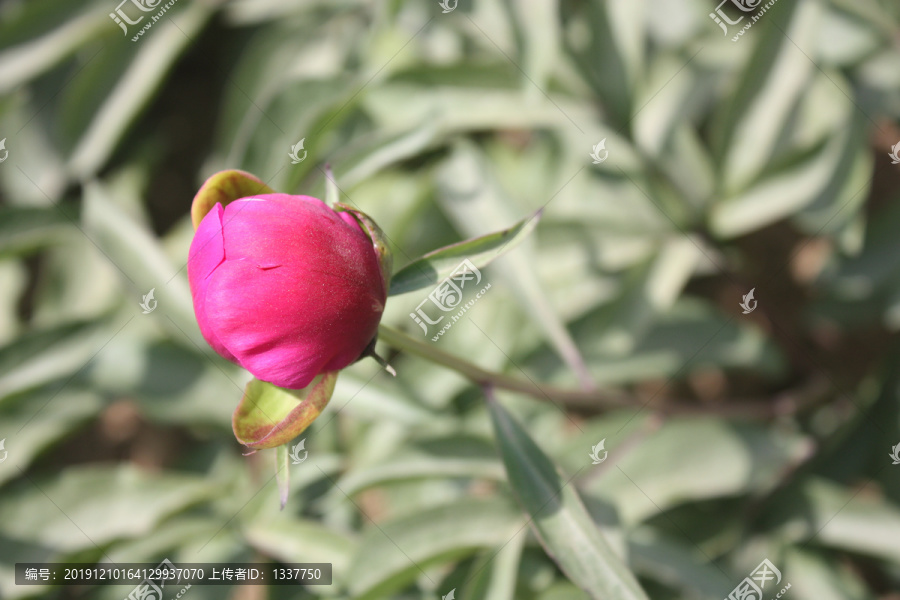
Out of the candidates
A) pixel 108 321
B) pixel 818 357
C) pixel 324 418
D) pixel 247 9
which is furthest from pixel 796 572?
pixel 247 9

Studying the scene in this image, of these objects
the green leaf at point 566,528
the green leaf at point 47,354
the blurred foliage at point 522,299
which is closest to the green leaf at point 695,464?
the blurred foliage at point 522,299

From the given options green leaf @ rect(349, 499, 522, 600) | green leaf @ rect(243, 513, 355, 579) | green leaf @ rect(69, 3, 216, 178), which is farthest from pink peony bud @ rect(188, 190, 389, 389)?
green leaf @ rect(69, 3, 216, 178)

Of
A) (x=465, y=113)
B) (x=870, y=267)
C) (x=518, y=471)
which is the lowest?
(x=870, y=267)

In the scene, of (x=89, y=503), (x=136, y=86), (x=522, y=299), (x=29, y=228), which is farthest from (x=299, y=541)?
(x=136, y=86)

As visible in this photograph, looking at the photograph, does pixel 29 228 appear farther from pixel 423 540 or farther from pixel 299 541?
pixel 423 540

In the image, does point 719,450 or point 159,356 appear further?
point 159,356

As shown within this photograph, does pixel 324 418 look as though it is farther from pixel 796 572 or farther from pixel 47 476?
pixel 796 572

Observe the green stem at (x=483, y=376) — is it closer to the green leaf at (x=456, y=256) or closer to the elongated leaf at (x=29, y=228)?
the green leaf at (x=456, y=256)
